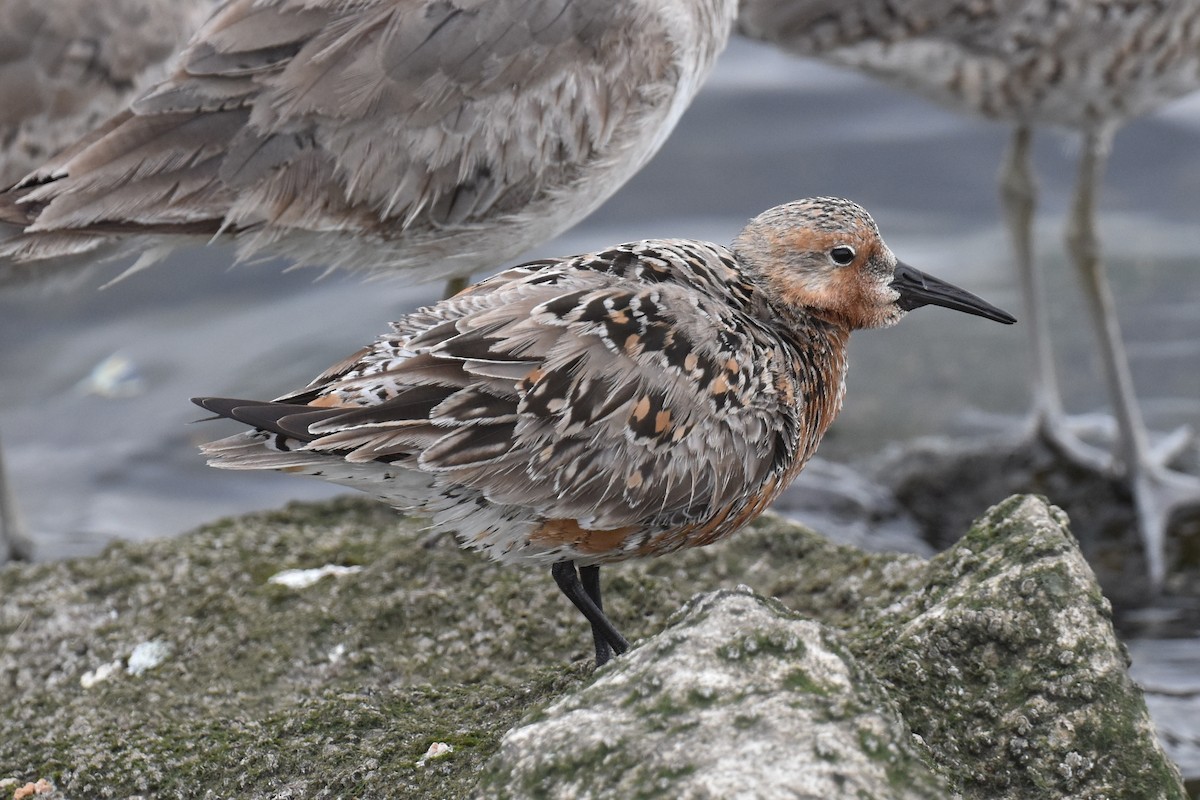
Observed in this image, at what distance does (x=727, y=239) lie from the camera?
34.6ft

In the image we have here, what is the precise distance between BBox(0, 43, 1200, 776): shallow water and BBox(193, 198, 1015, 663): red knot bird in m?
3.61

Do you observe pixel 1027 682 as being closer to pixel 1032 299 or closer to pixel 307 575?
pixel 307 575

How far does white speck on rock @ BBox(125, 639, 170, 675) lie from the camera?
475cm

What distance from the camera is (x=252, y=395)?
9492mm

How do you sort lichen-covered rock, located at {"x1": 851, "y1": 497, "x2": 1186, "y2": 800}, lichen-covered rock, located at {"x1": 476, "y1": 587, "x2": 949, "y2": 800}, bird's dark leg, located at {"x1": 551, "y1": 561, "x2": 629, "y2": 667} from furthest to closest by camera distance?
1. bird's dark leg, located at {"x1": 551, "y1": 561, "x2": 629, "y2": 667}
2. lichen-covered rock, located at {"x1": 851, "y1": 497, "x2": 1186, "y2": 800}
3. lichen-covered rock, located at {"x1": 476, "y1": 587, "x2": 949, "y2": 800}

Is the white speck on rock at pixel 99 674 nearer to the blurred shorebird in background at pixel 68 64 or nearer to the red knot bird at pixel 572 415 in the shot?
the red knot bird at pixel 572 415

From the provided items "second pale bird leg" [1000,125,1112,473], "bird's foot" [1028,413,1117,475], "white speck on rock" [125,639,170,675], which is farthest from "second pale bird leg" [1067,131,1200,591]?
"white speck on rock" [125,639,170,675]

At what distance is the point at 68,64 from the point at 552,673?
4202mm

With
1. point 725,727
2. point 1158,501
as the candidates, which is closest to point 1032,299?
point 1158,501

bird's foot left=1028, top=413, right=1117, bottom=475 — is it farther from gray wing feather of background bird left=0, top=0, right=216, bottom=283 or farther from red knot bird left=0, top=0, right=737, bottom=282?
gray wing feather of background bird left=0, top=0, right=216, bottom=283

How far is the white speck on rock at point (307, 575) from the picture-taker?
5070 mm

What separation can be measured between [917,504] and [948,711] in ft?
14.1

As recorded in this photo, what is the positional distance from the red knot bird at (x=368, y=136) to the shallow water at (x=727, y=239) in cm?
286

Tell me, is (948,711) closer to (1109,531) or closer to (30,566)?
(30,566)
